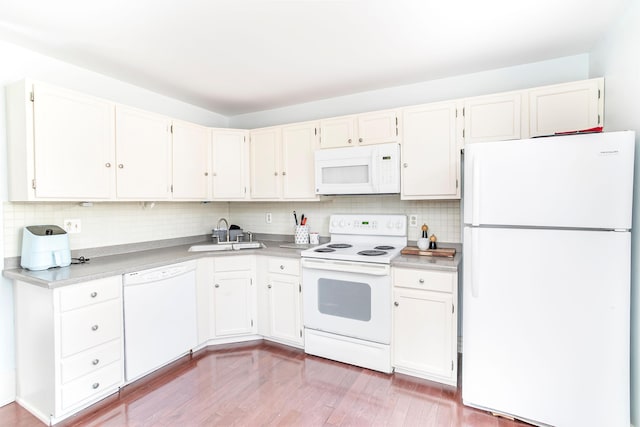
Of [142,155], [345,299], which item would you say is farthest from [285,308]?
[142,155]

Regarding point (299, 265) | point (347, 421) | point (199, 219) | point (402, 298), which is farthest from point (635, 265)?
point (199, 219)

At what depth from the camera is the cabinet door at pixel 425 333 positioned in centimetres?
223

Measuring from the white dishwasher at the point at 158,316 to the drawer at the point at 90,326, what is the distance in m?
0.08

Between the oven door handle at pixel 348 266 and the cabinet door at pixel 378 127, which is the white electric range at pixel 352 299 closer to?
the oven door handle at pixel 348 266

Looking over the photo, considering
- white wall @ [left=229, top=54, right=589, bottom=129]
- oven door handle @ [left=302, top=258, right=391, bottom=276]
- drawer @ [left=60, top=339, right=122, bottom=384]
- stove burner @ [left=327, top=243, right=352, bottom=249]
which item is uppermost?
white wall @ [left=229, top=54, right=589, bottom=129]

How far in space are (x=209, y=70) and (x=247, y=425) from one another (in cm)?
254

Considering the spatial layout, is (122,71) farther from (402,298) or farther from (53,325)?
(402,298)

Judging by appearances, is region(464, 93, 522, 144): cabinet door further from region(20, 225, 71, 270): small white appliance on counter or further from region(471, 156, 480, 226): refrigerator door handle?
region(20, 225, 71, 270): small white appliance on counter

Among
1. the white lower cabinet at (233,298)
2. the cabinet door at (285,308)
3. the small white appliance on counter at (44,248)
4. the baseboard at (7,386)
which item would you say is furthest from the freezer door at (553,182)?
the baseboard at (7,386)

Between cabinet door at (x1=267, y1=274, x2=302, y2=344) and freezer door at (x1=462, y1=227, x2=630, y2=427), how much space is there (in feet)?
4.55

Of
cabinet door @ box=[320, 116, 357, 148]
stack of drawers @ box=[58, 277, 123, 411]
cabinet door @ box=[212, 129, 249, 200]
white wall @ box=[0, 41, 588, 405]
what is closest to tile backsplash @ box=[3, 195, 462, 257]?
white wall @ box=[0, 41, 588, 405]

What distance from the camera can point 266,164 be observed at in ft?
10.8

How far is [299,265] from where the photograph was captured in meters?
2.80

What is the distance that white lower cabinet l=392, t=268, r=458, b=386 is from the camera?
7.32 feet
